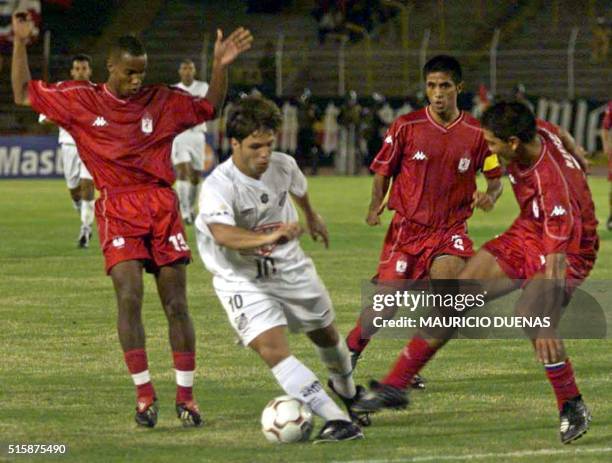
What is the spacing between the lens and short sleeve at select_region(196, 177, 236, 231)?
741 cm

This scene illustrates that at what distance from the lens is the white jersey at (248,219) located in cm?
753

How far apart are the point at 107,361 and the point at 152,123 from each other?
7.52ft

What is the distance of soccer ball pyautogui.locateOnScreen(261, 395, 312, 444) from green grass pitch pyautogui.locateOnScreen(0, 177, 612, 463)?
2.5 inches

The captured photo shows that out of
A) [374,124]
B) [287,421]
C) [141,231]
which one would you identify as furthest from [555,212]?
[374,124]

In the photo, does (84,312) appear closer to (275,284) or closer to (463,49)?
(275,284)

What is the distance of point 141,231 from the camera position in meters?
8.23

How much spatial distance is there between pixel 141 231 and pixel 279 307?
3.47 ft

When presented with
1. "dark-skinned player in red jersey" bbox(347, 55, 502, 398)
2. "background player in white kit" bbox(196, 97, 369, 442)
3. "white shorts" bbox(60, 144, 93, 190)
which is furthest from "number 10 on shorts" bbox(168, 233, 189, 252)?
"white shorts" bbox(60, 144, 93, 190)

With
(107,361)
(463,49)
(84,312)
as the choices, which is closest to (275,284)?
(107,361)

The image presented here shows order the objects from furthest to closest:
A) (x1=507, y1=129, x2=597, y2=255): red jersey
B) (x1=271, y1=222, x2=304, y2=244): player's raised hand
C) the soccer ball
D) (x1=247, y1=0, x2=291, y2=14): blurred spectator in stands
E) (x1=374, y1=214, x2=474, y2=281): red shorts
Answer: (x1=247, y1=0, x2=291, y2=14): blurred spectator in stands
(x1=374, y1=214, x2=474, y2=281): red shorts
(x1=507, y1=129, x2=597, y2=255): red jersey
the soccer ball
(x1=271, y1=222, x2=304, y2=244): player's raised hand

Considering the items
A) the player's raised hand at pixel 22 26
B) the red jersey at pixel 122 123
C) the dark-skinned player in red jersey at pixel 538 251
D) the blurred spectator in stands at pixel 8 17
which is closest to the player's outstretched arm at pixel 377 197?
the dark-skinned player in red jersey at pixel 538 251

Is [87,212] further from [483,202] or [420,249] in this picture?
[483,202]

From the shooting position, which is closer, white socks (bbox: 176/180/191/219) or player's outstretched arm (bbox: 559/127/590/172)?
player's outstretched arm (bbox: 559/127/590/172)

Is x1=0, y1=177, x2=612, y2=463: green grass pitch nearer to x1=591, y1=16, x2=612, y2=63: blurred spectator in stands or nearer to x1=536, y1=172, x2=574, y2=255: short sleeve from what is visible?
x1=536, y1=172, x2=574, y2=255: short sleeve
